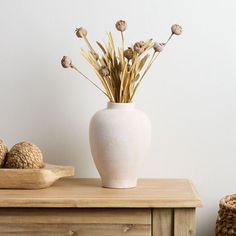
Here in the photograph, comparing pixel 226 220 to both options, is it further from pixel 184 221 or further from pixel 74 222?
pixel 74 222

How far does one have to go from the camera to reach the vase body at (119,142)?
1474mm

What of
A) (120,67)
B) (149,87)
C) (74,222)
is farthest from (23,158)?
(149,87)

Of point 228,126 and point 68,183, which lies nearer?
point 68,183

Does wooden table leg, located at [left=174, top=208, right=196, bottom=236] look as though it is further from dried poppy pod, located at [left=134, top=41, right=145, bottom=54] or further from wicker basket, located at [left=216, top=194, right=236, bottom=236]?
dried poppy pod, located at [left=134, top=41, right=145, bottom=54]

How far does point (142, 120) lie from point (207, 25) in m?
0.44

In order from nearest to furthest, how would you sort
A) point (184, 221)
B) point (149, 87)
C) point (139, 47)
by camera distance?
point (184, 221) → point (139, 47) → point (149, 87)

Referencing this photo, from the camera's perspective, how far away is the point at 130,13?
175 cm

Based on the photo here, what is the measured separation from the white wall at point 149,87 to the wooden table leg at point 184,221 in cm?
40

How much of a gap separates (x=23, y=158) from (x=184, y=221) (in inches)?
18.1

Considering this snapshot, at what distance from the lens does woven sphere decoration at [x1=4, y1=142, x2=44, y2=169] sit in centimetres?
149

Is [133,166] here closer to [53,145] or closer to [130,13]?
[53,145]

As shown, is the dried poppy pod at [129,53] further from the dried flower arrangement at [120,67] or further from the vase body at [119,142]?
the vase body at [119,142]

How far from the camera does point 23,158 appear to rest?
4.89 ft

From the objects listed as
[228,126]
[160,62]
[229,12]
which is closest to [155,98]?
[160,62]
